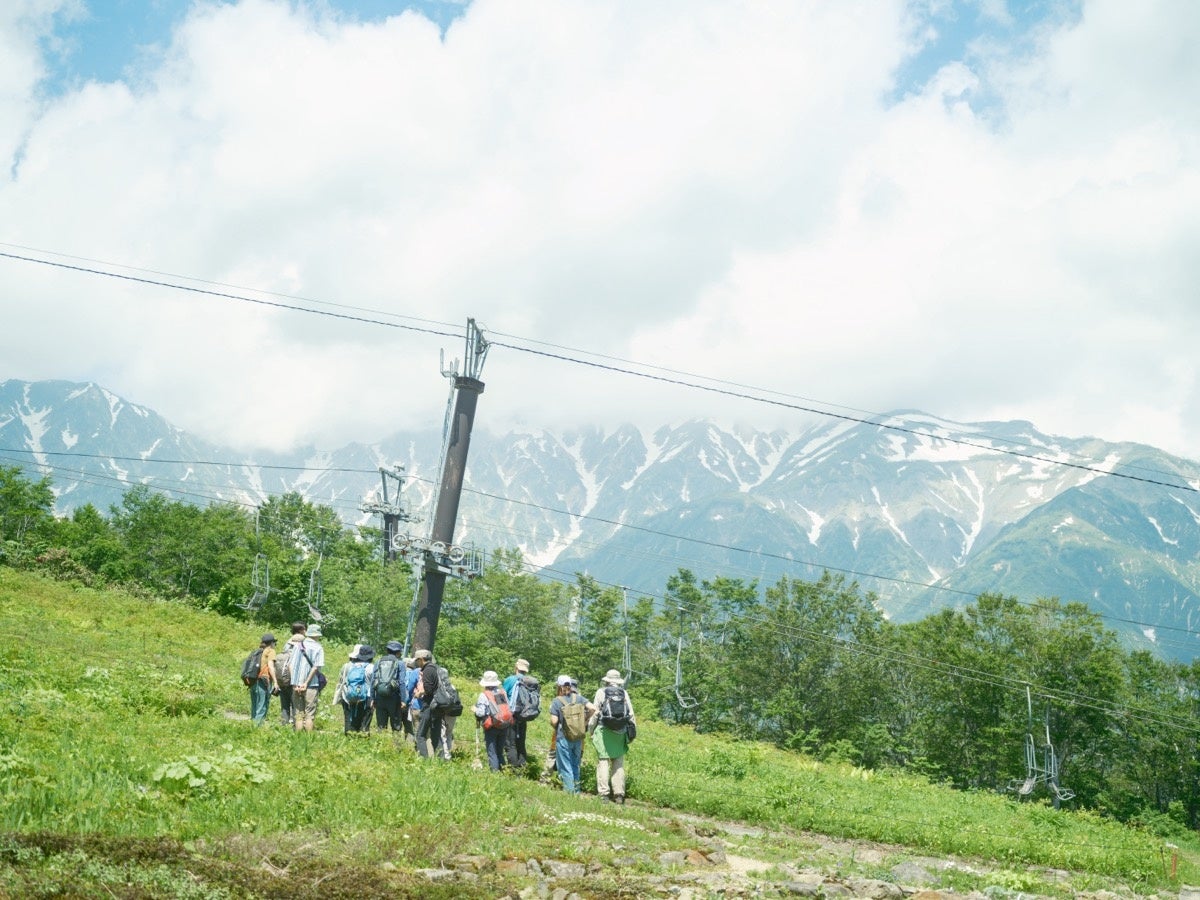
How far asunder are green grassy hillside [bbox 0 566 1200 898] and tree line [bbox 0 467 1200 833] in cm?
4059

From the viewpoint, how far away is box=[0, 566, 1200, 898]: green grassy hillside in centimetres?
812

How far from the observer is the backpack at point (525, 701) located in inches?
679

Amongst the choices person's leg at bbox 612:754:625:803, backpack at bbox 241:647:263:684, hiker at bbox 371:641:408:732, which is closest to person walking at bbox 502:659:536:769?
person's leg at bbox 612:754:625:803

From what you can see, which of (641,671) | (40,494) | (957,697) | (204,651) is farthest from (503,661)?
(40,494)

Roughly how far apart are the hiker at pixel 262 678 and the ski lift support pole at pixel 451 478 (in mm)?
12240

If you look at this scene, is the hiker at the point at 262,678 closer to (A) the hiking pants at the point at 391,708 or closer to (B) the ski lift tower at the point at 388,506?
(A) the hiking pants at the point at 391,708

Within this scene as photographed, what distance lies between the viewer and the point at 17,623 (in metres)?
29.3

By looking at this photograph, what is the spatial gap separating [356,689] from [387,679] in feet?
2.13

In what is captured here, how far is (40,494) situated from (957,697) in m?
83.5

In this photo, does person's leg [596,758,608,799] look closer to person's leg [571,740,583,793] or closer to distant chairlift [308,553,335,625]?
person's leg [571,740,583,793]

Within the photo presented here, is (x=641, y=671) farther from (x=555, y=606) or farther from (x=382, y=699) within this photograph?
(x=382, y=699)

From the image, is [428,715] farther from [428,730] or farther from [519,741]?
[519,741]

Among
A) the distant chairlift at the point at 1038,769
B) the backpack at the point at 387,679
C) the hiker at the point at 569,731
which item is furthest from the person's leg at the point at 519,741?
the distant chairlift at the point at 1038,769

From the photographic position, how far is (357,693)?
58.9 feet
